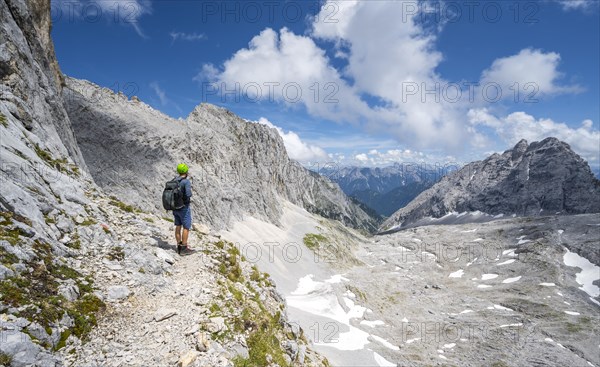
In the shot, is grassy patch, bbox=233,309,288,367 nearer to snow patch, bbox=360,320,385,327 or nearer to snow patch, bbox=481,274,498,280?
snow patch, bbox=360,320,385,327

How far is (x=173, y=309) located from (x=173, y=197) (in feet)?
18.7

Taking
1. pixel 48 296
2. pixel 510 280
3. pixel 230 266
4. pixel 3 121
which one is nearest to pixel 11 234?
pixel 48 296

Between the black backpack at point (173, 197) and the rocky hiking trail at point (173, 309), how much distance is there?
6.52 ft

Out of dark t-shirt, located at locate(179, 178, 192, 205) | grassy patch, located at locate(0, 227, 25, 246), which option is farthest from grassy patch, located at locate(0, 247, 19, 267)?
dark t-shirt, located at locate(179, 178, 192, 205)

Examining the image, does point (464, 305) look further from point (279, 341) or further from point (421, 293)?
point (279, 341)

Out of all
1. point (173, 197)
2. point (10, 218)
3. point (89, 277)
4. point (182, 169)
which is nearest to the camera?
point (10, 218)

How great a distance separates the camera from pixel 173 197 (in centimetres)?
1512

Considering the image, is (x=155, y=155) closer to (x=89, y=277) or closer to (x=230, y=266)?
(x=230, y=266)

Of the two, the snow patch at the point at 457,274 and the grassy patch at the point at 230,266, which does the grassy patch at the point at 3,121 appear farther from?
the snow patch at the point at 457,274

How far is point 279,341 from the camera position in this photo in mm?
14188

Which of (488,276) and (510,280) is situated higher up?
(488,276)

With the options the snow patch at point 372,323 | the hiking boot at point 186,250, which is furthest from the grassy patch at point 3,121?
the snow patch at point 372,323

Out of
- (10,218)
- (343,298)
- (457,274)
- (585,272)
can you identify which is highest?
(10,218)

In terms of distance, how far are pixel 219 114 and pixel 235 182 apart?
4576 cm
